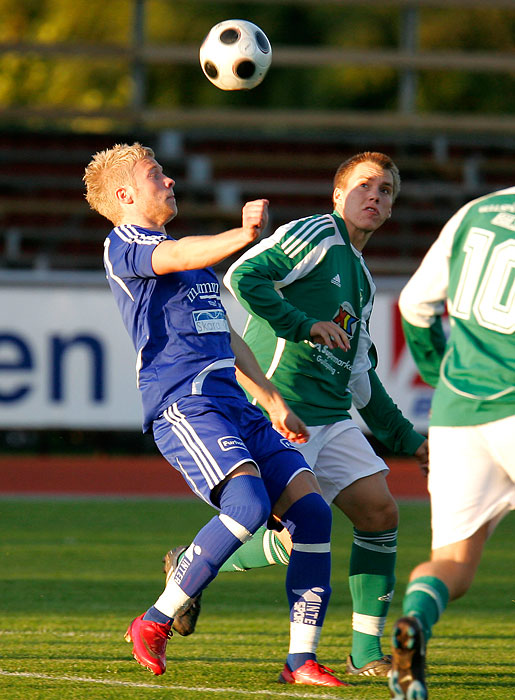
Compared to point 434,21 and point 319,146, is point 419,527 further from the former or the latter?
point 434,21

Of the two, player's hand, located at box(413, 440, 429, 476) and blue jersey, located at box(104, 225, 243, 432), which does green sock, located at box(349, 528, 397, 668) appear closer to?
player's hand, located at box(413, 440, 429, 476)

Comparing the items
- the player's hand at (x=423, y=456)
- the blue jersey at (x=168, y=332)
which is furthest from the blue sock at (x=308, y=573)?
the player's hand at (x=423, y=456)

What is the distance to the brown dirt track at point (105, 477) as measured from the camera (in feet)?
42.8

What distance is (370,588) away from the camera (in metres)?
5.23

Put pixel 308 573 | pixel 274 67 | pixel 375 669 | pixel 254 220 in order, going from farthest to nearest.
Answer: pixel 274 67 → pixel 375 669 → pixel 308 573 → pixel 254 220

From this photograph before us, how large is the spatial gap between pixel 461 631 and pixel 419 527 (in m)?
4.12

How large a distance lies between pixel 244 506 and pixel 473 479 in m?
1.03

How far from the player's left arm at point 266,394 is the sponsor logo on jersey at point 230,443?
1.10 ft

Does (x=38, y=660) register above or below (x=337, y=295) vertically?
below

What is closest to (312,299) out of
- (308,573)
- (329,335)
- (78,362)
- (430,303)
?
(329,335)

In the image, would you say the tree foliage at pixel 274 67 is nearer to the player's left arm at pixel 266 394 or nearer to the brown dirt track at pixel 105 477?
the brown dirt track at pixel 105 477

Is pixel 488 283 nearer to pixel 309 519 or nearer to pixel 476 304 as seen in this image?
pixel 476 304

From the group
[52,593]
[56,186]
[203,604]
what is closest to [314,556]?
[203,604]

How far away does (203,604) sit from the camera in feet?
23.5
